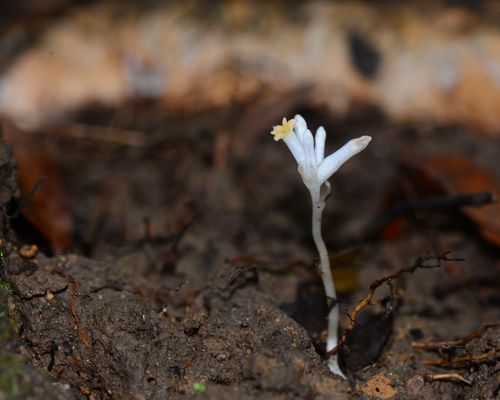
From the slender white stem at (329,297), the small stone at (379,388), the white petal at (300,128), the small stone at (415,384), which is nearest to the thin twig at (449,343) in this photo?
the small stone at (415,384)

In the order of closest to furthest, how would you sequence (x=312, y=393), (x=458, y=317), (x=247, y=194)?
(x=312, y=393) < (x=458, y=317) < (x=247, y=194)

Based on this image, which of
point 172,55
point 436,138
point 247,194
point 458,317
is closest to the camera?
point 458,317

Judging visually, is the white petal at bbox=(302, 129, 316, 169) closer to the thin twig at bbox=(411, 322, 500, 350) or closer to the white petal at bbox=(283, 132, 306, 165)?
the white petal at bbox=(283, 132, 306, 165)

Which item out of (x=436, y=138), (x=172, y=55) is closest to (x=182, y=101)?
(x=172, y=55)

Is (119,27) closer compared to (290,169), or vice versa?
(290,169)

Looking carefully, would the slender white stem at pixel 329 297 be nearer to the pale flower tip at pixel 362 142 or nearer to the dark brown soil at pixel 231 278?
the dark brown soil at pixel 231 278

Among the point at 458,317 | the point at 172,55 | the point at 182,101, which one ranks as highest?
the point at 172,55

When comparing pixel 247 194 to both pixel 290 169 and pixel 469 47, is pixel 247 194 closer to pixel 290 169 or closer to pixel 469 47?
pixel 290 169
